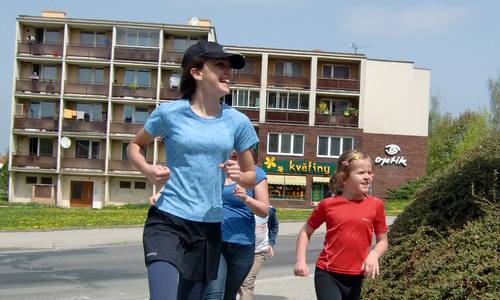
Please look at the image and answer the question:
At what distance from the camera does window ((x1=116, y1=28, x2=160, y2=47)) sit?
5862 centimetres

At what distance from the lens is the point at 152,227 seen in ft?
12.3

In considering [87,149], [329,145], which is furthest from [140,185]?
[329,145]

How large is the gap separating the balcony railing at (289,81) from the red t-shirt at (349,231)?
55442 mm

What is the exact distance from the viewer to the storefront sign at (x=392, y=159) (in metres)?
61.2

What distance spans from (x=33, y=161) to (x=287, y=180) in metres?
21.4

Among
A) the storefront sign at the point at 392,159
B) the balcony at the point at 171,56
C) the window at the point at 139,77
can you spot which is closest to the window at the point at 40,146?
the window at the point at 139,77

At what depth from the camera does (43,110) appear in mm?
58688

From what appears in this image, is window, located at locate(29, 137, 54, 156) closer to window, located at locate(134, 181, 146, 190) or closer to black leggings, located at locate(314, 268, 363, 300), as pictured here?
window, located at locate(134, 181, 146, 190)

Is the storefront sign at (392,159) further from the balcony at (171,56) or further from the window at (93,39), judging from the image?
the window at (93,39)

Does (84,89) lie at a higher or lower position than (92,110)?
higher

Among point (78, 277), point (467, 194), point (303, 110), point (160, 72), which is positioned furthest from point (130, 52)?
point (467, 194)

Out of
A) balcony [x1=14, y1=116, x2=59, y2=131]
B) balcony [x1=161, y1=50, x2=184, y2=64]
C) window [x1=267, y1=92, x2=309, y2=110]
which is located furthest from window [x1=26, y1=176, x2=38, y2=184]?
window [x1=267, y1=92, x2=309, y2=110]

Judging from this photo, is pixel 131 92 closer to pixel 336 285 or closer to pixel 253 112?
pixel 253 112

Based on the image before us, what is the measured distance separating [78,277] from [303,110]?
48738 millimetres
